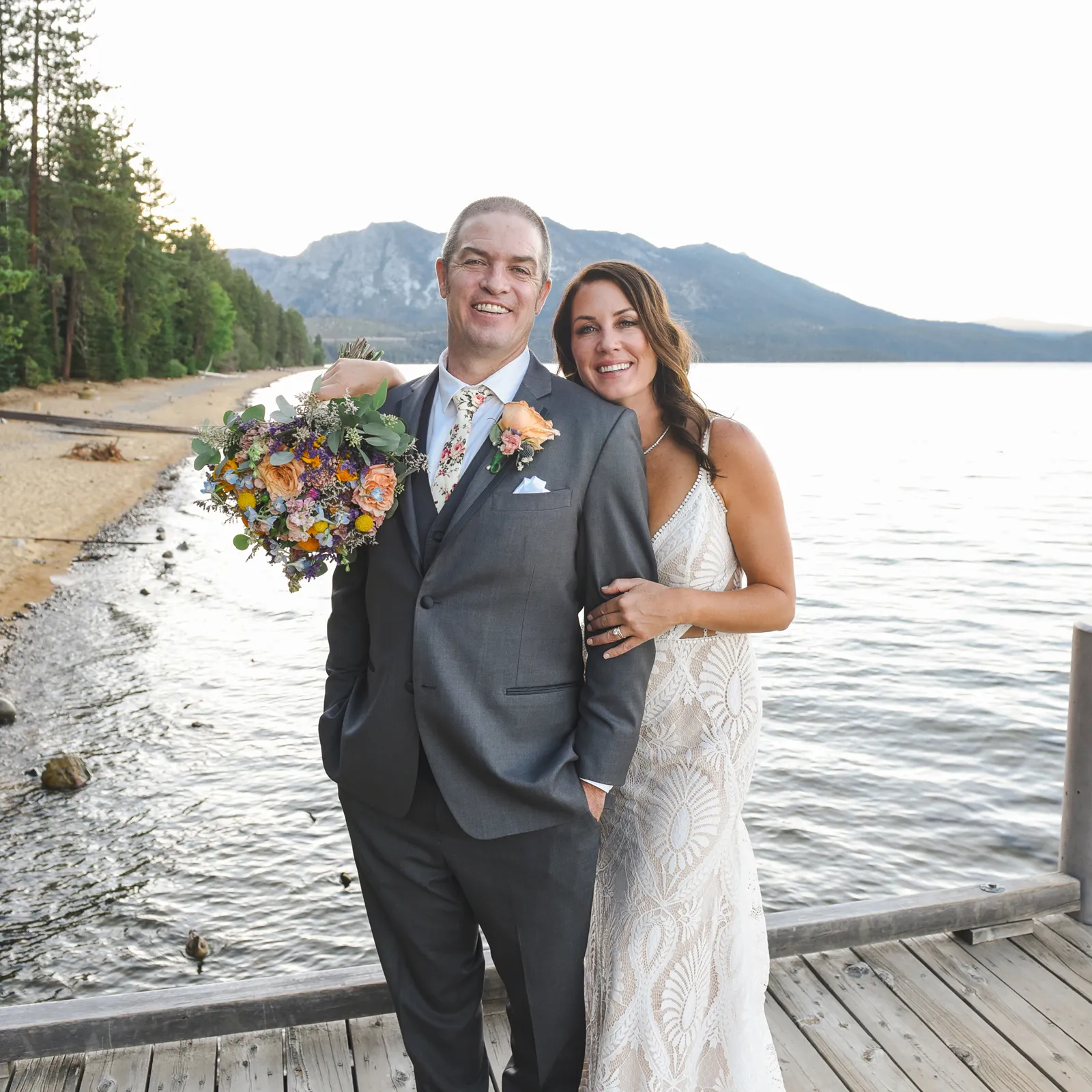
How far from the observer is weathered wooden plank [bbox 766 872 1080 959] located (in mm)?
4223

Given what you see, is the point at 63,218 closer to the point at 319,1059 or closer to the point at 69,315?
the point at 69,315

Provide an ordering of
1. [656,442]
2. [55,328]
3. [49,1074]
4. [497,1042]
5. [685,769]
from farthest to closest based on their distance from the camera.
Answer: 1. [55,328]
2. [497,1042]
3. [49,1074]
4. [656,442]
5. [685,769]

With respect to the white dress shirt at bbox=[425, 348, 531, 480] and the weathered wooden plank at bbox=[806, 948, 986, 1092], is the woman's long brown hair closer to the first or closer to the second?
the white dress shirt at bbox=[425, 348, 531, 480]

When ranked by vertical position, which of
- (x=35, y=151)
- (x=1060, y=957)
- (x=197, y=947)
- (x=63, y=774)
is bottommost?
(x=197, y=947)

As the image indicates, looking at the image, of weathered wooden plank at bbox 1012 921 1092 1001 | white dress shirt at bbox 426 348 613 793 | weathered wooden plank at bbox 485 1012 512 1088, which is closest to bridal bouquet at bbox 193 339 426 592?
white dress shirt at bbox 426 348 613 793

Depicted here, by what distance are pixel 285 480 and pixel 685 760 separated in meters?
1.49

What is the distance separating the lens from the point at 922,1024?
3.82m

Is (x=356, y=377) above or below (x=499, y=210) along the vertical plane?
below

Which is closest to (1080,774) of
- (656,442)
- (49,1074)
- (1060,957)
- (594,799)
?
(1060,957)

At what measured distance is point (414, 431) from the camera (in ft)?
9.80

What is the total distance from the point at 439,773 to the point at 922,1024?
224 centimetres

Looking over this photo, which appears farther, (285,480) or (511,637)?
(511,637)

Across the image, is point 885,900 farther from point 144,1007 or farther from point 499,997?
point 144,1007

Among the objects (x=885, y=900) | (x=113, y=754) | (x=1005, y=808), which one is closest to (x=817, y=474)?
(x=1005, y=808)
